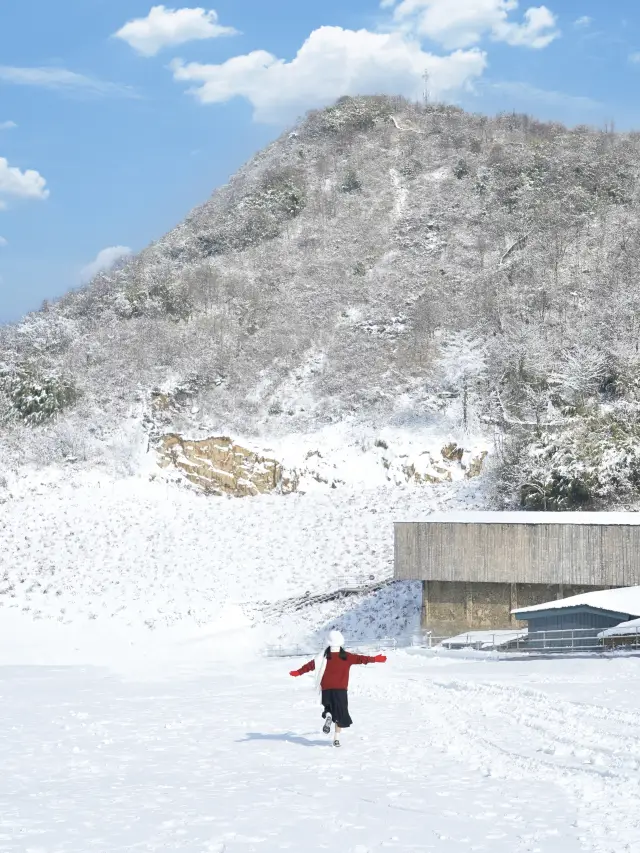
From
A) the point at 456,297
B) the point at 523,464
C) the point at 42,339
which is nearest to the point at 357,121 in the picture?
the point at 456,297

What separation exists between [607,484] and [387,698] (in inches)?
1075

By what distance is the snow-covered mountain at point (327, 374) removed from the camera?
4409 centimetres

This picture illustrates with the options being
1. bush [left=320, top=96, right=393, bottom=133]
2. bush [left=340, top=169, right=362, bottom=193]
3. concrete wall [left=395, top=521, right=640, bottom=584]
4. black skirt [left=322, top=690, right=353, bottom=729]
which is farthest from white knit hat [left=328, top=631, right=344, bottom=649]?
bush [left=320, top=96, right=393, bottom=133]

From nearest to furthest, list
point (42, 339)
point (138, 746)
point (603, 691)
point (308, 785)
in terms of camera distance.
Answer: point (308, 785) → point (138, 746) → point (603, 691) → point (42, 339)

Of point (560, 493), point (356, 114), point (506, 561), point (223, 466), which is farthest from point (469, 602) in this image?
point (356, 114)

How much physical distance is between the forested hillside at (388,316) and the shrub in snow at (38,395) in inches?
4.1

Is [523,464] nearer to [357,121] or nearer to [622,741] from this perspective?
[622,741]

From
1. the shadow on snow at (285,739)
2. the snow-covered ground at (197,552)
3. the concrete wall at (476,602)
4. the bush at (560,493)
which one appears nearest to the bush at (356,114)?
the snow-covered ground at (197,552)

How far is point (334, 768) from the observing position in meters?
11.4

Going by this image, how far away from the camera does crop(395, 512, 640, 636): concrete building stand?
3459cm

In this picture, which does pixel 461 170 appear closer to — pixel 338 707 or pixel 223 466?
pixel 223 466

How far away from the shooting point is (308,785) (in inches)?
410

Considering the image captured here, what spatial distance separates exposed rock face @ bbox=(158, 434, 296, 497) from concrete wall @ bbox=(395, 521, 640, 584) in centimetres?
1837

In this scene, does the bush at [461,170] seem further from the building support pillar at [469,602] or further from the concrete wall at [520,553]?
the building support pillar at [469,602]
